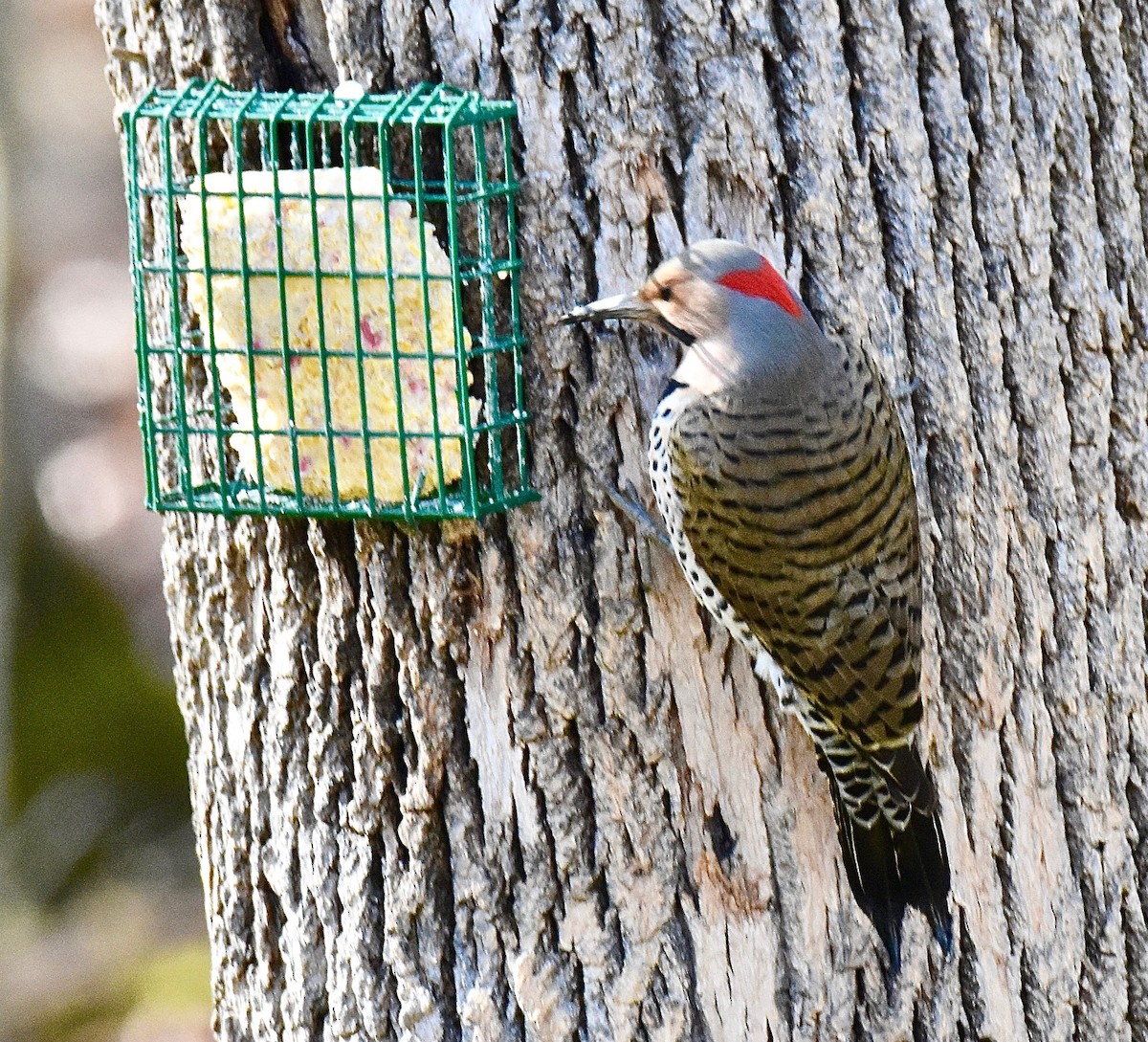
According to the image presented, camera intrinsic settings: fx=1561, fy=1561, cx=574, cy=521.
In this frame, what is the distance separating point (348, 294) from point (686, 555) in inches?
29.3

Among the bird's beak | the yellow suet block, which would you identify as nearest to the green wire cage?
the yellow suet block

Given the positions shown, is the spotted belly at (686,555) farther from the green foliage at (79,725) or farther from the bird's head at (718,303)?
the green foliage at (79,725)

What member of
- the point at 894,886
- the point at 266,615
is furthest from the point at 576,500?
the point at 894,886

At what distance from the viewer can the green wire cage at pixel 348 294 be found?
263 centimetres

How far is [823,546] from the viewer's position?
2793 millimetres

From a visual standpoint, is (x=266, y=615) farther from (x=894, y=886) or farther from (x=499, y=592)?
(x=894, y=886)

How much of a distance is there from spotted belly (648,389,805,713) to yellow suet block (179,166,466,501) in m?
0.35

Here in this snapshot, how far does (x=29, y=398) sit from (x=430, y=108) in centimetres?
626

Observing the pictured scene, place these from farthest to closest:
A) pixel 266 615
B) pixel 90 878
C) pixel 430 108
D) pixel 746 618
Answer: pixel 90 878 < pixel 266 615 < pixel 746 618 < pixel 430 108

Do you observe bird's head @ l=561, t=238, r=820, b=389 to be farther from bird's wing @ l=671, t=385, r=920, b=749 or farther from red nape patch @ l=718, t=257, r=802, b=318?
bird's wing @ l=671, t=385, r=920, b=749

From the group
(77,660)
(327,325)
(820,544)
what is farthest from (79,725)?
(820,544)

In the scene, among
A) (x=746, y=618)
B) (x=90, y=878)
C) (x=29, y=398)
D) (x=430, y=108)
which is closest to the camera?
(x=430, y=108)

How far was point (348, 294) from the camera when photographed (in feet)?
8.91

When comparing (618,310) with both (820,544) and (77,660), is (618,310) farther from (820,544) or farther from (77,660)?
(77,660)
